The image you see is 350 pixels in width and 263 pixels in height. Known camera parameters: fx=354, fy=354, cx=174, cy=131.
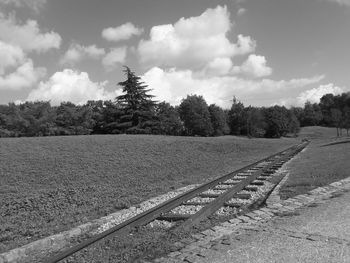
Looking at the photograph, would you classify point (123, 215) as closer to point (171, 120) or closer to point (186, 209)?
point (186, 209)

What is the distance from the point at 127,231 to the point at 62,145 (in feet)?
58.4

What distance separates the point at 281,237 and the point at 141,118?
5298 centimetres

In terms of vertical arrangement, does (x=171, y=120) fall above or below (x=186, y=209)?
above

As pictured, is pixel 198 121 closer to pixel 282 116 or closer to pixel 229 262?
pixel 282 116

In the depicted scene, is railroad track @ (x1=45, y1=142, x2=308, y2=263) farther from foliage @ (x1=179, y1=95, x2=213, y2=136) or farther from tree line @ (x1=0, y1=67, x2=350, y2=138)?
foliage @ (x1=179, y1=95, x2=213, y2=136)

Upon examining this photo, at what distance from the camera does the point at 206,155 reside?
28188mm

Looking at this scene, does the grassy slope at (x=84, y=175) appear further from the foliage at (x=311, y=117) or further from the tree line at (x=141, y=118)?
the foliage at (x=311, y=117)

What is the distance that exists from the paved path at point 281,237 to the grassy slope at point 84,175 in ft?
11.3

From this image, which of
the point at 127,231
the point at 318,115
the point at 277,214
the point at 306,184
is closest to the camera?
the point at 127,231

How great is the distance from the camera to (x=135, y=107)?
197 ft

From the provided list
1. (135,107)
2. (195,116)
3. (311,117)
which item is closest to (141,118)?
(135,107)

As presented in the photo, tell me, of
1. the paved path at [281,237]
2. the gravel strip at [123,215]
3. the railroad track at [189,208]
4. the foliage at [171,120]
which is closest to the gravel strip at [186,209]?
the railroad track at [189,208]

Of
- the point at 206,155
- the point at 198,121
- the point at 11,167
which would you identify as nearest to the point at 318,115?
the point at 198,121

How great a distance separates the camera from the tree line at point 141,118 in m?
59.4
